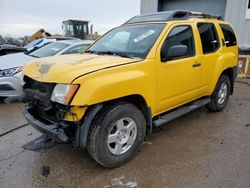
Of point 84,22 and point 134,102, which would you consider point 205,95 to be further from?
point 84,22

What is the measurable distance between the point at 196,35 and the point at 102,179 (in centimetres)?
279

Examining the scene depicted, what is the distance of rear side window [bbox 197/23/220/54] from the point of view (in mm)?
3986

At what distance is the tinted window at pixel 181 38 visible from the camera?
3.31 m

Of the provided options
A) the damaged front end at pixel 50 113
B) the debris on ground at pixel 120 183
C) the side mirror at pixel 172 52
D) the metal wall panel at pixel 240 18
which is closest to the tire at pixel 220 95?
the side mirror at pixel 172 52

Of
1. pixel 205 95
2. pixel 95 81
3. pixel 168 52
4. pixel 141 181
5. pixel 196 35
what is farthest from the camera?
pixel 205 95

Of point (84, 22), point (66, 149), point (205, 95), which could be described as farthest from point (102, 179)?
point (84, 22)

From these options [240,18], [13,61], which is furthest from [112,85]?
[240,18]

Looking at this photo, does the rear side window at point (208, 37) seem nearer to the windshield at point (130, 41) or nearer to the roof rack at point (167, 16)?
the roof rack at point (167, 16)

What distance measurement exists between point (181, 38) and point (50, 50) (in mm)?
4124

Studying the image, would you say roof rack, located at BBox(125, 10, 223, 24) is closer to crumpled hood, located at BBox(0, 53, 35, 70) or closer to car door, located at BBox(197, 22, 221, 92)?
car door, located at BBox(197, 22, 221, 92)

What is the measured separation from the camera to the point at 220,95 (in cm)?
480

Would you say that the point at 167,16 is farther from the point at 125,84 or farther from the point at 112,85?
the point at 112,85

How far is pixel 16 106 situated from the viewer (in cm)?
519

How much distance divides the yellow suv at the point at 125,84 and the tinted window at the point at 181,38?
1 cm
